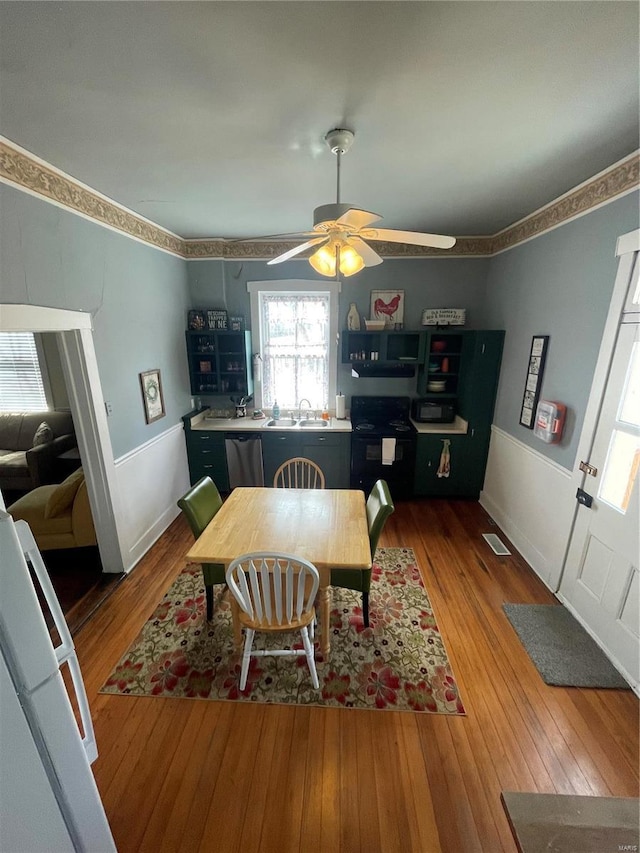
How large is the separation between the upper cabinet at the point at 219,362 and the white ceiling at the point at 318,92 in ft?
5.44

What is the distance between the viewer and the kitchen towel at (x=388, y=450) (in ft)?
12.1

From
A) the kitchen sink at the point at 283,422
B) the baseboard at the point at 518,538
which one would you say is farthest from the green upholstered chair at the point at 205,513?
the baseboard at the point at 518,538

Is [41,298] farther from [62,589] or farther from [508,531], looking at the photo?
[508,531]

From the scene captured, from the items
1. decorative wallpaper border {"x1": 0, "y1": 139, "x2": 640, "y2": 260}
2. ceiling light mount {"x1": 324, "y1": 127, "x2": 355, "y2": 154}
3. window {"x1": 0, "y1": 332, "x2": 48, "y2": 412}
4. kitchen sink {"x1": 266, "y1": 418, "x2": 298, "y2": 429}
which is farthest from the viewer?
window {"x1": 0, "y1": 332, "x2": 48, "y2": 412}

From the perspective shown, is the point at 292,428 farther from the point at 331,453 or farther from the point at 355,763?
the point at 355,763

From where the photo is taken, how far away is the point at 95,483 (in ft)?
8.34

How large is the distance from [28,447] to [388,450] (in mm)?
4521

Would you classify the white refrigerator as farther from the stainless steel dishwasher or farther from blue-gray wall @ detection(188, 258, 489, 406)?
blue-gray wall @ detection(188, 258, 489, 406)

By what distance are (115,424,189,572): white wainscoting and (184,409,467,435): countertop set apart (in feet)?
1.01

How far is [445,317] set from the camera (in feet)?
12.3

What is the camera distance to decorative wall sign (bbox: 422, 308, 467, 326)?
3746 mm

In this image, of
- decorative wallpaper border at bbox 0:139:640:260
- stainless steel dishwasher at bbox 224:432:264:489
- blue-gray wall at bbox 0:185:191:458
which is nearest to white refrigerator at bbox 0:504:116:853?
blue-gray wall at bbox 0:185:191:458

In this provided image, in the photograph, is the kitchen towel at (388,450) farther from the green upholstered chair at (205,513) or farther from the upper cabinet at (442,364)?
the green upholstered chair at (205,513)

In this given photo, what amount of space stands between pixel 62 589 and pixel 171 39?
3.31 metres
